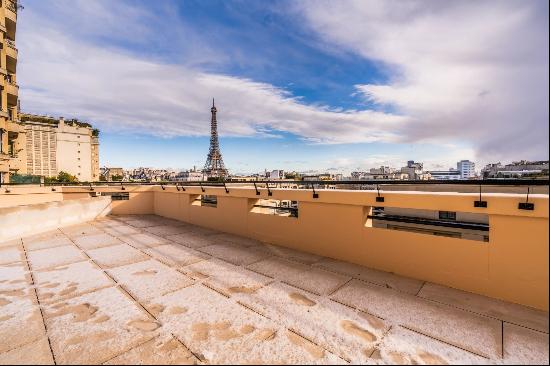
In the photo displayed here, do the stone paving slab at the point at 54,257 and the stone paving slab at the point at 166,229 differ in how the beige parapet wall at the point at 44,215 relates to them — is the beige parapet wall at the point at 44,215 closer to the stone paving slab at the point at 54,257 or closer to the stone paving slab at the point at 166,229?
the stone paving slab at the point at 54,257

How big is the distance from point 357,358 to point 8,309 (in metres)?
3.99

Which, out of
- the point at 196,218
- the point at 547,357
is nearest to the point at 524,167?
the point at 547,357

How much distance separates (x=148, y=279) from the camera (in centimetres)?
411

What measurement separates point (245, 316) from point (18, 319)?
2492 millimetres

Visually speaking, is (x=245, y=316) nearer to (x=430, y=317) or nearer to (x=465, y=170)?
(x=430, y=317)

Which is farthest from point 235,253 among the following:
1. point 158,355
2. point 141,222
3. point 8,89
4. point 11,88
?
point 11,88

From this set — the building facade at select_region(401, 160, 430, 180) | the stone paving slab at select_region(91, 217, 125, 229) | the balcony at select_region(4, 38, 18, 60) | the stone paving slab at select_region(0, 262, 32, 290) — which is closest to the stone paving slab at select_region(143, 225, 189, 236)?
the stone paving slab at select_region(91, 217, 125, 229)

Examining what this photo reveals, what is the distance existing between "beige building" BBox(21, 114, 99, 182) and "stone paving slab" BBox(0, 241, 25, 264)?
102801mm

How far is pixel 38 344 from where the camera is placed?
2.50 meters

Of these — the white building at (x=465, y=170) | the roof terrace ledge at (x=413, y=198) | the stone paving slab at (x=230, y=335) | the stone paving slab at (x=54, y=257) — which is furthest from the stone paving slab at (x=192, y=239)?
the white building at (x=465, y=170)

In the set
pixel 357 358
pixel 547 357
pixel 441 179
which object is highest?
Answer: pixel 441 179

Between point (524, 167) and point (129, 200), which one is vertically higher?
point (524, 167)

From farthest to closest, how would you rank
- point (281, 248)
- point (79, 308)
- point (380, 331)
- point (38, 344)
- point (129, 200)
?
point (129, 200) → point (281, 248) → point (79, 308) → point (380, 331) → point (38, 344)

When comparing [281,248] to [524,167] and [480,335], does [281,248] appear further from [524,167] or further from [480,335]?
[524,167]
